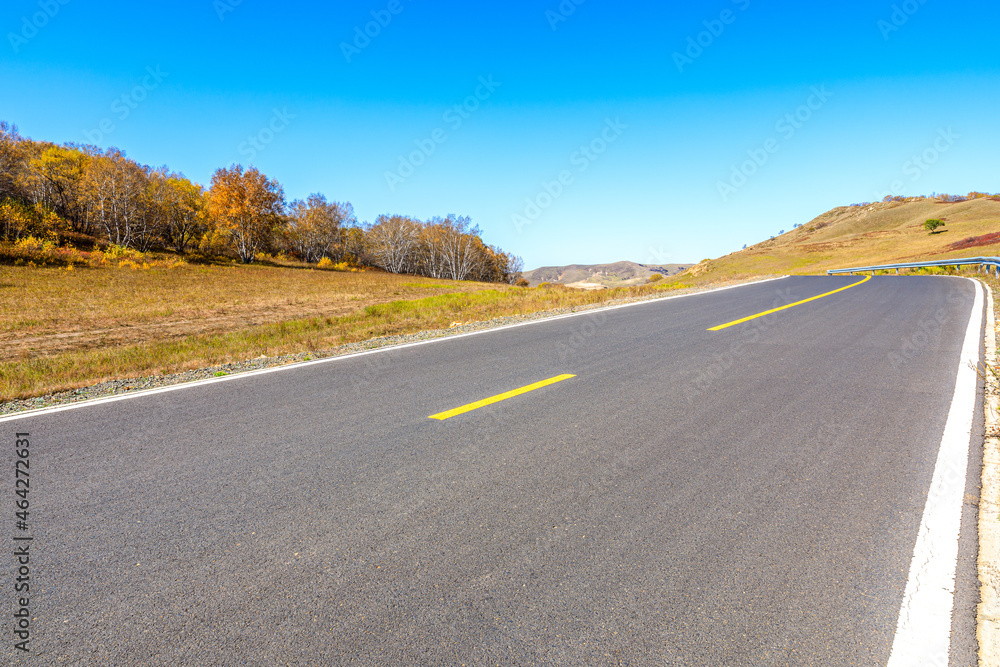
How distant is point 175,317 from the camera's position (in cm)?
2044

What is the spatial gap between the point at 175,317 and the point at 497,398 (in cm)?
2029

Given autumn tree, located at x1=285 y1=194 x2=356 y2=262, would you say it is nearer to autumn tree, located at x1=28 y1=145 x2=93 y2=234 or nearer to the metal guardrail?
autumn tree, located at x1=28 y1=145 x2=93 y2=234

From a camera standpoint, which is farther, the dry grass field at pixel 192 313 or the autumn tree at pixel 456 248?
the autumn tree at pixel 456 248

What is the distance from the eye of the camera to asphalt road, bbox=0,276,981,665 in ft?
6.94

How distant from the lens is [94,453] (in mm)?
3961

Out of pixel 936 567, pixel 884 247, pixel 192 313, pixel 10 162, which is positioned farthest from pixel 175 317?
pixel 884 247

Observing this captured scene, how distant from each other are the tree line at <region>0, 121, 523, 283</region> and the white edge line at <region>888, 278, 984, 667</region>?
52548 millimetres

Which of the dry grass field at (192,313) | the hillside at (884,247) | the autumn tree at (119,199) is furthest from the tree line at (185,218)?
the hillside at (884,247)

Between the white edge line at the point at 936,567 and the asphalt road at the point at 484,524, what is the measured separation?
5 centimetres

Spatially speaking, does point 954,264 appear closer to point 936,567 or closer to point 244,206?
point 936,567

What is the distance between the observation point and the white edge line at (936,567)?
2.07m

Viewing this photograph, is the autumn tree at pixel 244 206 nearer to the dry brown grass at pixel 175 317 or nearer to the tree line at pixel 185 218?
the tree line at pixel 185 218

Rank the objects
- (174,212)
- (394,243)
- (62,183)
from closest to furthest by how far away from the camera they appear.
Answer: (62,183) < (174,212) < (394,243)

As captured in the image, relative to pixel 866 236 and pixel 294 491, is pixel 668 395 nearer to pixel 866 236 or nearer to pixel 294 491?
pixel 294 491
